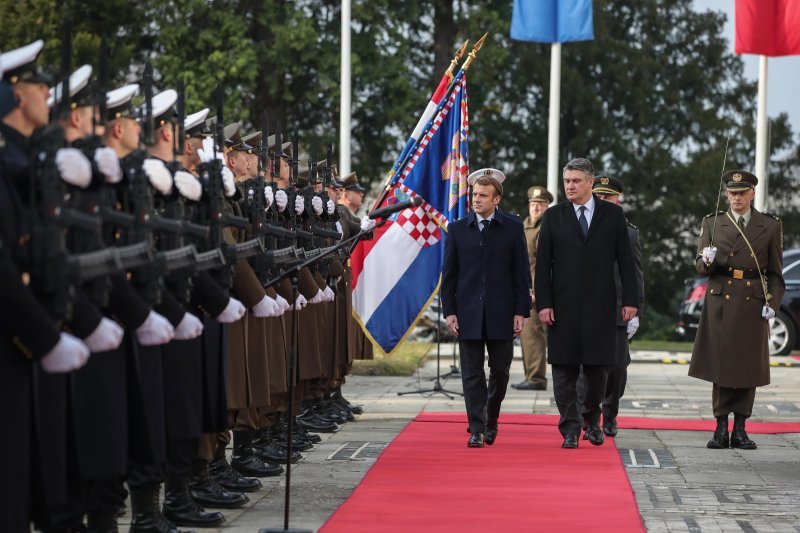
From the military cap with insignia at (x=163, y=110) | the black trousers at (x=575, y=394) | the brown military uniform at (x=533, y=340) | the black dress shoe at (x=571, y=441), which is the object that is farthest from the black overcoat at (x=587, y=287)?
the brown military uniform at (x=533, y=340)

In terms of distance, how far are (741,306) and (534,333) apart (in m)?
4.86

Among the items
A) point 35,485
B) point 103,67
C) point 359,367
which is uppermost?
point 103,67

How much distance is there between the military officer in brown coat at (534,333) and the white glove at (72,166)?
34.7ft

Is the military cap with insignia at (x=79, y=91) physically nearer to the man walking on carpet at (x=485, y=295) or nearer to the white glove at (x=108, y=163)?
the white glove at (x=108, y=163)

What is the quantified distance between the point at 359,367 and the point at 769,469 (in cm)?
945

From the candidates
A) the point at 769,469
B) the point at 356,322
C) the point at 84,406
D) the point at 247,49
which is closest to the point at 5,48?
the point at 247,49

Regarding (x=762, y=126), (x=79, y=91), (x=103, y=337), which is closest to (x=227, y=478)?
(x=79, y=91)

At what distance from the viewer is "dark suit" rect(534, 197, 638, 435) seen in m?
11.5

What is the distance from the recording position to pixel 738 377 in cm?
1176

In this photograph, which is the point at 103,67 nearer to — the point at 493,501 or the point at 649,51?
the point at 493,501

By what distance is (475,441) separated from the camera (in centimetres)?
1140

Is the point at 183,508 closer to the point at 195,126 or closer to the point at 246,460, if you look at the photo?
the point at 246,460

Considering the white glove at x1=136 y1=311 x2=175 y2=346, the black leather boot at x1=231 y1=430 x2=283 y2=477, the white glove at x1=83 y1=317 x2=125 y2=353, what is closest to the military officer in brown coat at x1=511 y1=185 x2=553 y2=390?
the black leather boot at x1=231 y1=430 x2=283 y2=477

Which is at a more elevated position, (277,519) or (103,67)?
(103,67)
